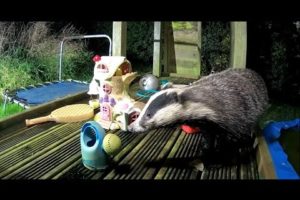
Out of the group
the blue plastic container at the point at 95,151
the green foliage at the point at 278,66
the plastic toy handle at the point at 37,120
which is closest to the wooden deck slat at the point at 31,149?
the plastic toy handle at the point at 37,120

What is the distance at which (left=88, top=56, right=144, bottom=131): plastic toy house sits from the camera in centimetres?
225

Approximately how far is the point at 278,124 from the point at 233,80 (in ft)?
1.60

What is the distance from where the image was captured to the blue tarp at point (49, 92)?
3.09 meters

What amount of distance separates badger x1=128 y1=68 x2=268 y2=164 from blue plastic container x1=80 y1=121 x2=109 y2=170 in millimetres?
152

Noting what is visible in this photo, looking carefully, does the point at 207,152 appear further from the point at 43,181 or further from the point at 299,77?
the point at 299,77

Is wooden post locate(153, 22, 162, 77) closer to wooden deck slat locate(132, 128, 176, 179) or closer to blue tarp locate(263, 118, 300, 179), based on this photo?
wooden deck slat locate(132, 128, 176, 179)

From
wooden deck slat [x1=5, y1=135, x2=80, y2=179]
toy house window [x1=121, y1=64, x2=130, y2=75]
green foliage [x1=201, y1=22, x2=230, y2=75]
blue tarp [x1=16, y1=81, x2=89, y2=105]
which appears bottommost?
wooden deck slat [x1=5, y1=135, x2=80, y2=179]

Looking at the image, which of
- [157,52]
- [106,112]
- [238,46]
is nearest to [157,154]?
[106,112]

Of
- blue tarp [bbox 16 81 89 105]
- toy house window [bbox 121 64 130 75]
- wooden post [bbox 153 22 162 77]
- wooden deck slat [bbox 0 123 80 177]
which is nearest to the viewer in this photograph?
wooden deck slat [bbox 0 123 80 177]

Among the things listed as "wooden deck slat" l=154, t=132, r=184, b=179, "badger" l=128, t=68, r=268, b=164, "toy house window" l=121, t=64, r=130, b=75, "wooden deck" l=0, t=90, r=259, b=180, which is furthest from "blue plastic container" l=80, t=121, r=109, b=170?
"toy house window" l=121, t=64, r=130, b=75

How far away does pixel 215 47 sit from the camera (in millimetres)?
3430

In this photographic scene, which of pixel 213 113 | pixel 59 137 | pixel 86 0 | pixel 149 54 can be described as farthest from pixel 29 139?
pixel 149 54

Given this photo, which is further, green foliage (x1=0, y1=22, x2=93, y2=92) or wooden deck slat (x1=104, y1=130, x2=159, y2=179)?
green foliage (x1=0, y1=22, x2=93, y2=92)

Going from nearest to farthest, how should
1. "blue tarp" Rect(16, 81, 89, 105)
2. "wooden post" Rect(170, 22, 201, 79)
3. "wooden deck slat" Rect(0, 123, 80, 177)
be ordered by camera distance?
"wooden deck slat" Rect(0, 123, 80, 177) → "blue tarp" Rect(16, 81, 89, 105) → "wooden post" Rect(170, 22, 201, 79)
